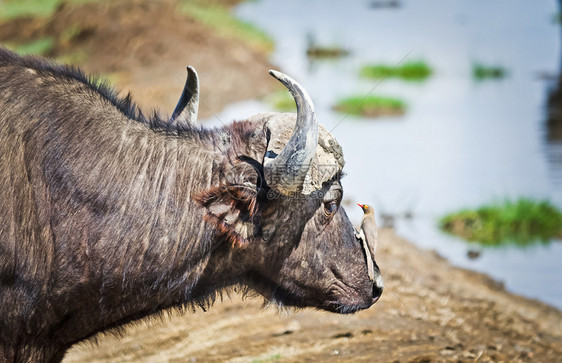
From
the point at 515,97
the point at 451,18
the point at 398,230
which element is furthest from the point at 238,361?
the point at 451,18

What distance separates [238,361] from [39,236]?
224 cm

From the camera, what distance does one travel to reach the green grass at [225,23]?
19906 millimetres

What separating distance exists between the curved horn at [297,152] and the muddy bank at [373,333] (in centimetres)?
182

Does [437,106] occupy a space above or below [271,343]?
above

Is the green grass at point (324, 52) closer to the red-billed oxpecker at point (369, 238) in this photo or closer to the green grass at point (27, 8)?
the green grass at point (27, 8)

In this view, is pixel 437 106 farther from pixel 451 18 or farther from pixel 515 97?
pixel 451 18

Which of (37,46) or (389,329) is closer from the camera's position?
(389,329)

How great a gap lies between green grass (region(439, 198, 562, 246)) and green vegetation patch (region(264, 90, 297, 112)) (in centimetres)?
518

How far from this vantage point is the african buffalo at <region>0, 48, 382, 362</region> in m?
4.40

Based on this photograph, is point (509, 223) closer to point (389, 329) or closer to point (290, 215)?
point (389, 329)

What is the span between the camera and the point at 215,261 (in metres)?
4.72

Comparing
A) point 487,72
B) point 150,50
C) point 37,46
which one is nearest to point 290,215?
point 150,50

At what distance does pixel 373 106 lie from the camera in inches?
591

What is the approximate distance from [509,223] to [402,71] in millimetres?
9335
